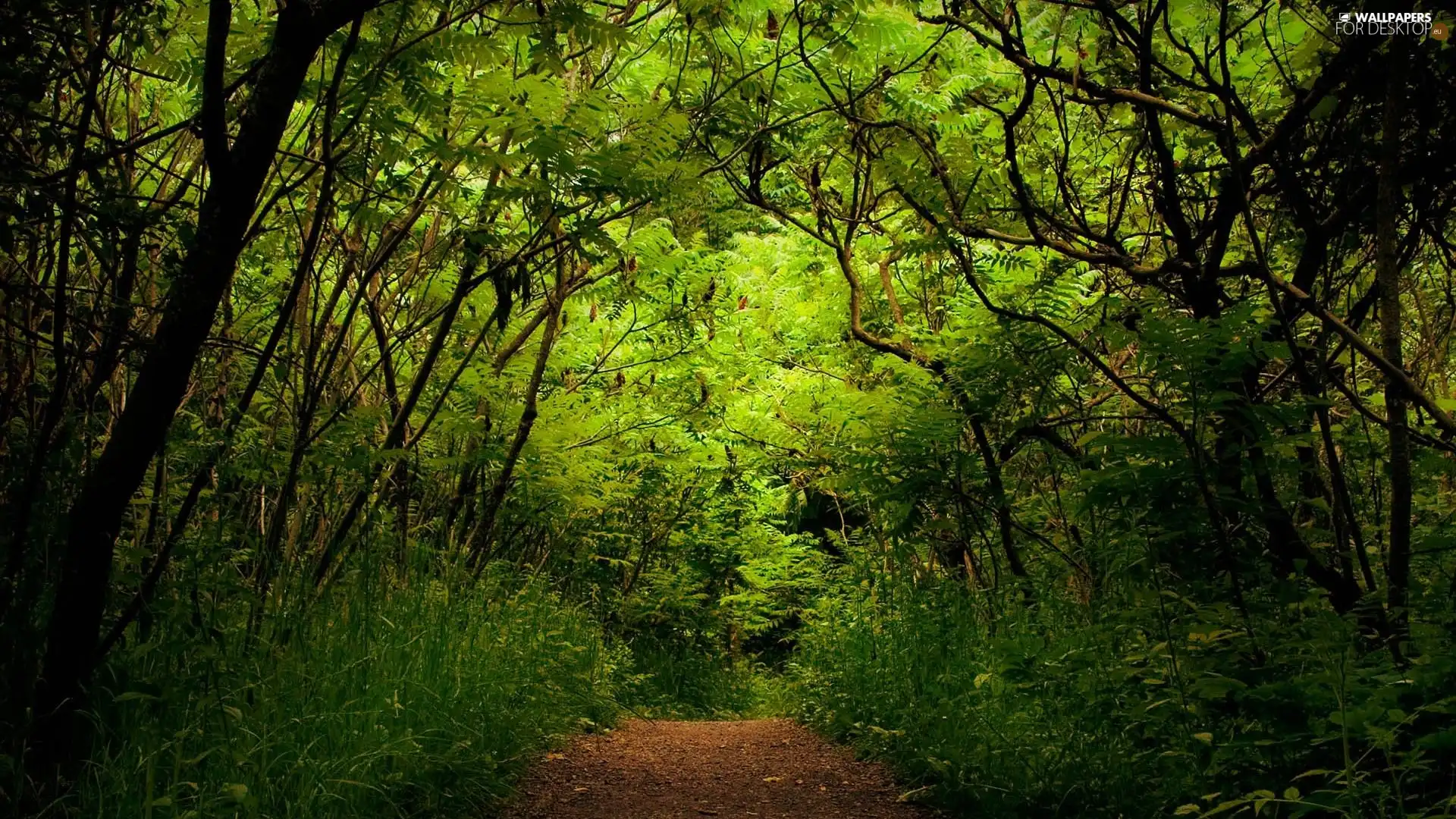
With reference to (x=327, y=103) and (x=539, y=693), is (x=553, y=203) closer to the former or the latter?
(x=327, y=103)

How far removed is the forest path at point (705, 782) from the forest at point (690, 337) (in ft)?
0.87

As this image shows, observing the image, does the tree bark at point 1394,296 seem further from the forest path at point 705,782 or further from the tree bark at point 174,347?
the tree bark at point 174,347

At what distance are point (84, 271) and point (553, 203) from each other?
2236mm

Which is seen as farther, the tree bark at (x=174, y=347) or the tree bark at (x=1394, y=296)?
the tree bark at (x=1394, y=296)

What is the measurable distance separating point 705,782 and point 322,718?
A: 278 cm

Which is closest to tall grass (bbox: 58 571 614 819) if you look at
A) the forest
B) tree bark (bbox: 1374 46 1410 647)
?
the forest

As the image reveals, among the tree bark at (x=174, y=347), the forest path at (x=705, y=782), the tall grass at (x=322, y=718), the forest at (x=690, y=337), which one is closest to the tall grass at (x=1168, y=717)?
the forest at (x=690, y=337)

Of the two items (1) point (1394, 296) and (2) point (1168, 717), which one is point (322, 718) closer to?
(2) point (1168, 717)

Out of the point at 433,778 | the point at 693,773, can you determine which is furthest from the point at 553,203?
the point at 693,773

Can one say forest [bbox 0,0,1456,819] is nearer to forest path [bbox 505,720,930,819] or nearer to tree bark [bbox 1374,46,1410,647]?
tree bark [bbox 1374,46,1410,647]

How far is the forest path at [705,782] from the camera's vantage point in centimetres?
477

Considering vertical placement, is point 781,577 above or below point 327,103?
below

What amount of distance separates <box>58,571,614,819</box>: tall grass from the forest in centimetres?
3

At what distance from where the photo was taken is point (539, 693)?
6.24m
